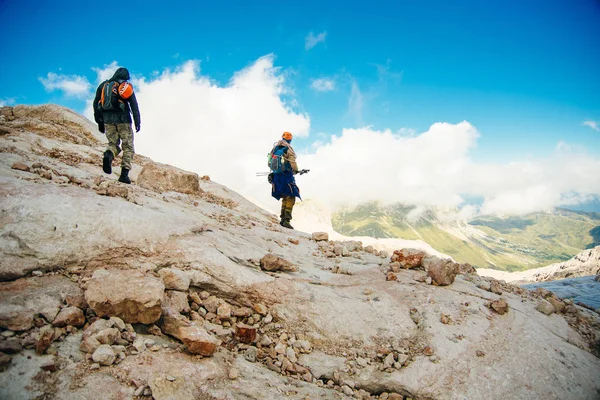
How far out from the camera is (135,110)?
9.89m

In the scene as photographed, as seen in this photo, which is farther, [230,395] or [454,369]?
[454,369]

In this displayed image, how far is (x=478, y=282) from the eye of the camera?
8828 millimetres

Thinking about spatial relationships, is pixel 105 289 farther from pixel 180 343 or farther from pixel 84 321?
pixel 180 343

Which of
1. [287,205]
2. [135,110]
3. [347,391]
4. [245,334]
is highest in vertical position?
[135,110]

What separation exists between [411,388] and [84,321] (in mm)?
5410

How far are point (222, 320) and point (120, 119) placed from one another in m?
8.00

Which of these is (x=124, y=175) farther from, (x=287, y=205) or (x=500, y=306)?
(x=500, y=306)

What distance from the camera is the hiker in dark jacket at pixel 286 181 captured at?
13.9m

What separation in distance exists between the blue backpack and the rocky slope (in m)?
6.17

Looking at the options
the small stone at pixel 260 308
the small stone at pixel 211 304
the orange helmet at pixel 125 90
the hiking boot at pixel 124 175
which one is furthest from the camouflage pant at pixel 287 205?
the small stone at pixel 211 304

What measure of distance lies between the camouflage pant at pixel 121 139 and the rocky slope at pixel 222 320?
190cm

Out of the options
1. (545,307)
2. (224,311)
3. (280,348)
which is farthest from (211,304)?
(545,307)

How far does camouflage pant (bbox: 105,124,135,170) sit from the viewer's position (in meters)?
10.1

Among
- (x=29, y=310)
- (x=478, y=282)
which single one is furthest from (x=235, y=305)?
(x=478, y=282)
